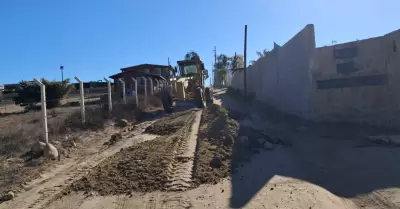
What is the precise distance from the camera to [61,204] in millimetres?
5543

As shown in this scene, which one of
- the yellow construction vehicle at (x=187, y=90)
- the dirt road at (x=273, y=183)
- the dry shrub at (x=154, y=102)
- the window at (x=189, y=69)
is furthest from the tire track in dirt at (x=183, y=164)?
the window at (x=189, y=69)

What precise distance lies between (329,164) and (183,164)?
4.09m

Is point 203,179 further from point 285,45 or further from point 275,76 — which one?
point 275,76

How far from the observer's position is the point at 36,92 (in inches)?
1089

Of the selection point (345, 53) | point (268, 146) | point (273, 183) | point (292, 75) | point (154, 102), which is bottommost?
point (273, 183)

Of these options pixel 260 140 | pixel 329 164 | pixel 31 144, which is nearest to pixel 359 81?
pixel 260 140

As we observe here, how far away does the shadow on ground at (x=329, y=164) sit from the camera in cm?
701

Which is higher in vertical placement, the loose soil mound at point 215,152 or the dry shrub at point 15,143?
the dry shrub at point 15,143

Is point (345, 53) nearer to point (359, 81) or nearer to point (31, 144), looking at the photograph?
point (359, 81)

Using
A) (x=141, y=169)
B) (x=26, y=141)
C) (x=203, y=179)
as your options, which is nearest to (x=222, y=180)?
(x=203, y=179)

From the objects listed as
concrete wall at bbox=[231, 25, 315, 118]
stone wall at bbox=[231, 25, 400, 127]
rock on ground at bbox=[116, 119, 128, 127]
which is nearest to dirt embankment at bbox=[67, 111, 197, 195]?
rock on ground at bbox=[116, 119, 128, 127]

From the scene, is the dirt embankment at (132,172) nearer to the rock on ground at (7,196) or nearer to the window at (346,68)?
the rock on ground at (7,196)

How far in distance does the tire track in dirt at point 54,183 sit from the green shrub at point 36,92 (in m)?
20.1

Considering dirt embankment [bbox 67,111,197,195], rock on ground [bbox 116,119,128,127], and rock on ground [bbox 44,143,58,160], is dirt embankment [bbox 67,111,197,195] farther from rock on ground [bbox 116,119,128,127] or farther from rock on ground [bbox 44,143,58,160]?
rock on ground [bbox 116,119,128,127]
